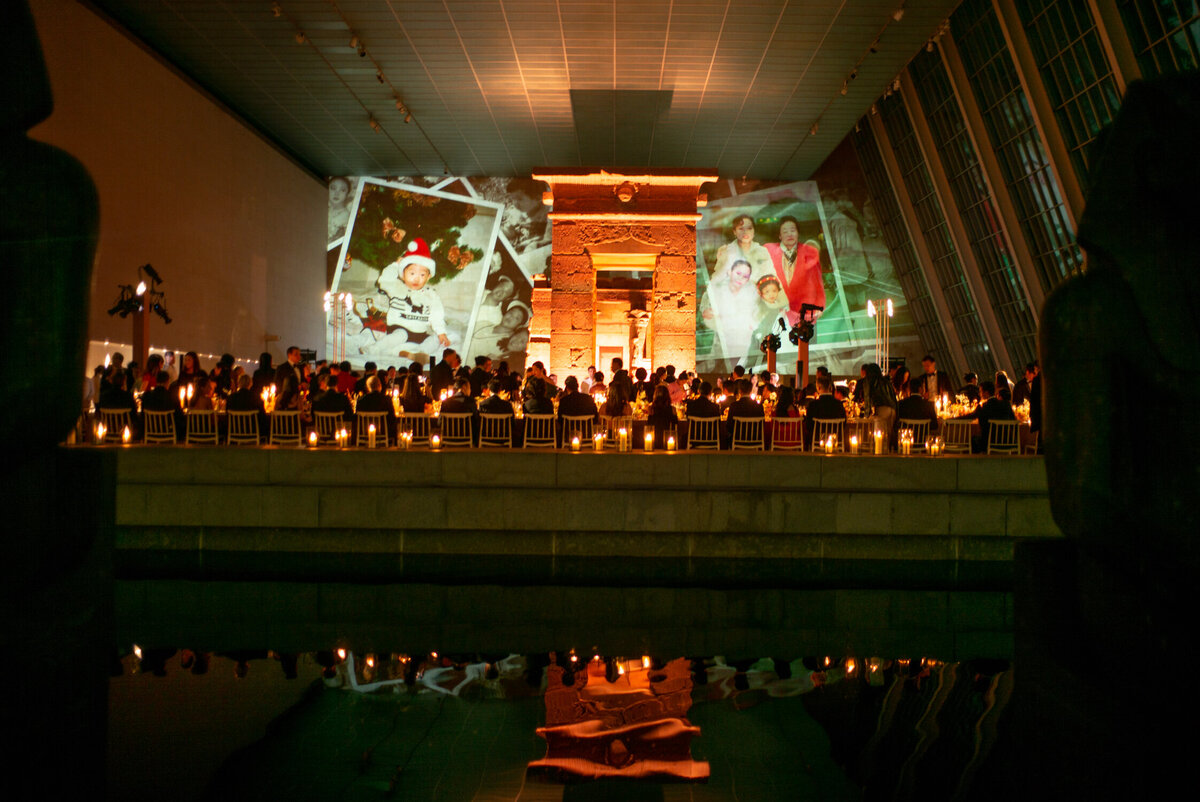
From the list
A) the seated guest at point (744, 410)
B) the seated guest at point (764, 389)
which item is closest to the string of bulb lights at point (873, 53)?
the seated guest at point (764, 389)

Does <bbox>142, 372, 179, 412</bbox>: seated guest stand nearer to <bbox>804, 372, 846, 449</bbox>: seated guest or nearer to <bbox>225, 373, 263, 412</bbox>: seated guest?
<bbox>225, 373, 263, 412</bbox>: seated guest

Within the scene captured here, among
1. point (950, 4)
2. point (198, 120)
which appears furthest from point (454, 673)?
point (198, 120)

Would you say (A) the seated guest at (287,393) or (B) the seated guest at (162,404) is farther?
(A) the seated guest at (287,393)

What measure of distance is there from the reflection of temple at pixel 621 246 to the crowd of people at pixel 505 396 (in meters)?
7.45

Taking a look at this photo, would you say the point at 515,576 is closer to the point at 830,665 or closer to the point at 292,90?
the point at 830,665

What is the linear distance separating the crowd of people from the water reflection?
20.0 ft

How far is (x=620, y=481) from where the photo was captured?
29.4 ft

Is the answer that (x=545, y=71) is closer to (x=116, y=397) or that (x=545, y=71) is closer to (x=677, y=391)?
(x=677, y=391)

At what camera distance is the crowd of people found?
11.2 meters

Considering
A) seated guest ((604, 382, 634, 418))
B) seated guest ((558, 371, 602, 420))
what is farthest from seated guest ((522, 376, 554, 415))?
seated guest ((604, 382, 634, 418))

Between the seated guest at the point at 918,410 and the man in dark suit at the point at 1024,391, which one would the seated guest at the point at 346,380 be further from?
the man in dark suit at the point at 1024,391

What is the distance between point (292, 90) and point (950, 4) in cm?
1536

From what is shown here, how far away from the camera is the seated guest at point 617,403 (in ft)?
41.7

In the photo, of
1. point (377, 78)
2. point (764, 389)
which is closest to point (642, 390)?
point (764, 389)
